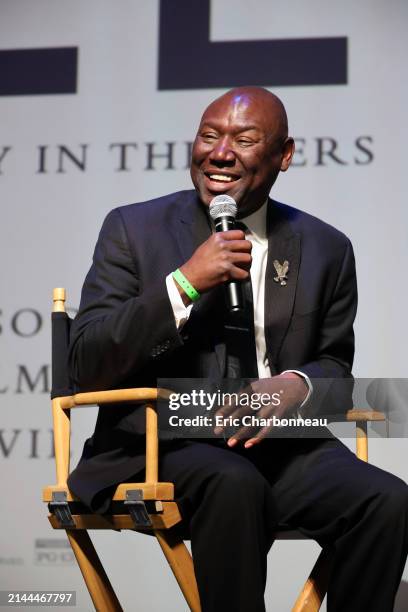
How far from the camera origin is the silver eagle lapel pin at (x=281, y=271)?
267 cm

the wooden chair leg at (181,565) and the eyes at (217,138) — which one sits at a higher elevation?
the eyes at (217,138)

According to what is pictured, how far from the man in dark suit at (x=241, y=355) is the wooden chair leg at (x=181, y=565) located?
0.06 metres

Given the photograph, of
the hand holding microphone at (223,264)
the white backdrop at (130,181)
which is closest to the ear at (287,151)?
the hand holding microphone at (223,264)

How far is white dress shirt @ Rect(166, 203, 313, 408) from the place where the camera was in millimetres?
2381

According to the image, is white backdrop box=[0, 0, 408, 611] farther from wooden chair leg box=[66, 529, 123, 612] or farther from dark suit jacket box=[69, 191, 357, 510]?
wooden chair leg box=[66, 529, 123, 612]

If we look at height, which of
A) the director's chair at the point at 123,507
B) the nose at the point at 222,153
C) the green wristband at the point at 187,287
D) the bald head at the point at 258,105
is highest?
the bald head at the point at 258,105

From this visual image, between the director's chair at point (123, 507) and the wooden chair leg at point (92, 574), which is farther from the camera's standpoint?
the wooden chair leg at point (92, 574)

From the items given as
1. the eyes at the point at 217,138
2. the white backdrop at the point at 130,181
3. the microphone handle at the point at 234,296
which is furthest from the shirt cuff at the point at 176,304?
the white backdrop at the point at 130,181

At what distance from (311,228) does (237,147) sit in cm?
36

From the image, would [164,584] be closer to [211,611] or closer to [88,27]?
[211,611]

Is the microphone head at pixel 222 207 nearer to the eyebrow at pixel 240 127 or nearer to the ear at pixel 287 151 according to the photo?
the eyebrow at pixel 240 127

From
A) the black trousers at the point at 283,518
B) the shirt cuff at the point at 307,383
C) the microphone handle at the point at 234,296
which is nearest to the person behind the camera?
the black trousers at the point at 283,518
